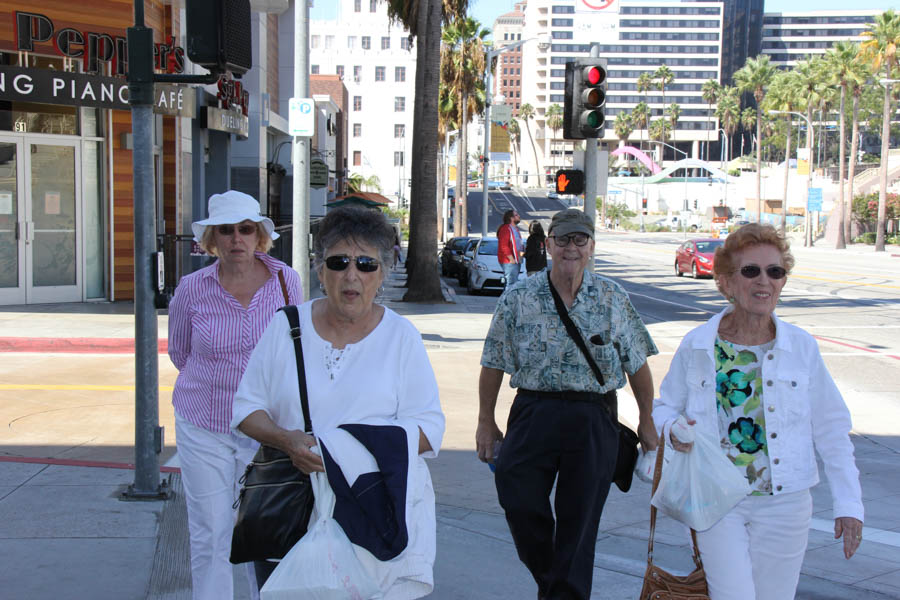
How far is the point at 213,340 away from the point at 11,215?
46.0 feet

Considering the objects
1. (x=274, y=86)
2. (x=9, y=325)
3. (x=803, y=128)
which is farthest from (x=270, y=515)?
(x=803, y=128)

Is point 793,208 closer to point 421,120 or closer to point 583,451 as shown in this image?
point 421,120

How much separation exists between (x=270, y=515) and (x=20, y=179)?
15.4 m

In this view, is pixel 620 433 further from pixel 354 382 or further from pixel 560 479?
pixel 354 382

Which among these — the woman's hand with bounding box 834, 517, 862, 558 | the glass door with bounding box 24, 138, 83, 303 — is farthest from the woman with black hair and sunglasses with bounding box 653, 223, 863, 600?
the glass door with bounding box 24, 138, 83, 303

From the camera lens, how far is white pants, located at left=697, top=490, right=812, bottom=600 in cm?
339

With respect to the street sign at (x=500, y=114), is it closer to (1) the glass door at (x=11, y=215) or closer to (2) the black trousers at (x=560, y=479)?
(1) the glass door at (x=11, y=215)

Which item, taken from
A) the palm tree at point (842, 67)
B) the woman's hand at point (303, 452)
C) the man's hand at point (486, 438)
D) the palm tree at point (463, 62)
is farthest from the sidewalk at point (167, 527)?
the palm tree at point (842, 67)

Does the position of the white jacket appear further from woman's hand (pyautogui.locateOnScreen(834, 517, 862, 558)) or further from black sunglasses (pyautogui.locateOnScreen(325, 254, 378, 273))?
black sunglasses (pyautogui.locateOnScreen(325, 254, 378, 273))

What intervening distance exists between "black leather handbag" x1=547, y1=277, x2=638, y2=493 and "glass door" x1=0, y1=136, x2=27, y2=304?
14336mm

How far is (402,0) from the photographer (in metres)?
24.3

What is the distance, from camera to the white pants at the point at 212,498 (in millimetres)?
3994

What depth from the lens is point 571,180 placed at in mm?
10352

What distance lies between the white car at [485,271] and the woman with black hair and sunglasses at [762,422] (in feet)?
66.7
